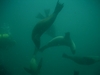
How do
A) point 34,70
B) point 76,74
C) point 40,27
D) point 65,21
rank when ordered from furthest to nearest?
point 65,21 < point 34,70 < point 76,74 < point 40,27

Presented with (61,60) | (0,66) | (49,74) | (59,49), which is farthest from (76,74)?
(59,49)

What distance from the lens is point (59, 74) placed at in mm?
18625

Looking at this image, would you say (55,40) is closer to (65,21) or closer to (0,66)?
(0,66)

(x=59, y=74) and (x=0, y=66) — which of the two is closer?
(x=0, y=66)

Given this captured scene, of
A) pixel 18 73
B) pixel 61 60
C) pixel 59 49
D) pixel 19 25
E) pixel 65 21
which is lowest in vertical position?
pixel 18 73

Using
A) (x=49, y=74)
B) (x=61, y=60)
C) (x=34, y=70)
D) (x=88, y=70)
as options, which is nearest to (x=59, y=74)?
(x=49, y=74)

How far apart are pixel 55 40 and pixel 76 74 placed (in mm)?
3216

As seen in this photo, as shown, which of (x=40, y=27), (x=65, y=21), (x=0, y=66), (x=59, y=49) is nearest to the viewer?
(x=40, y=27)

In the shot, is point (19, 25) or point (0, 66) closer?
point (0, 66)

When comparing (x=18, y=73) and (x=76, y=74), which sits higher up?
(x=18, y=73)

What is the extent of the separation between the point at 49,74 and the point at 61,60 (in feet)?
23.3

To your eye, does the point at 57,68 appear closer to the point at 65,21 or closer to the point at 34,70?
the point at 34,70

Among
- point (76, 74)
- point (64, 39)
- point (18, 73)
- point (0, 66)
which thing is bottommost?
point (76, 74)

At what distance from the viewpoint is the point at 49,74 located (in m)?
18.5
